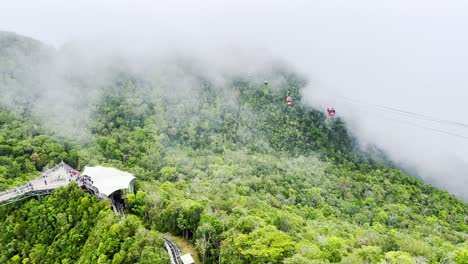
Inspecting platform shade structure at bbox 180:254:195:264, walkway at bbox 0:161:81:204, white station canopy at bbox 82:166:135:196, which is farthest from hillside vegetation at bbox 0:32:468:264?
white station canopy at bbox 82:166:135:196

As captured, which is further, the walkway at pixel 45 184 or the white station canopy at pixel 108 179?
the walkway at pixel 45 184

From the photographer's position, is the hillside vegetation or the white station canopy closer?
the hillside vegetation

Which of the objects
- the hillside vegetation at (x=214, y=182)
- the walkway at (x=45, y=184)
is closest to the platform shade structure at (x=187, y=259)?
the hillside vegetation at (x=214, y=182)

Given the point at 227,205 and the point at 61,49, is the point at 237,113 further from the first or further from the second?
the point at 227,205

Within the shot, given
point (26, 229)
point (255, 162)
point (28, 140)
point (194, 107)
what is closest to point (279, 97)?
point (194, 107)

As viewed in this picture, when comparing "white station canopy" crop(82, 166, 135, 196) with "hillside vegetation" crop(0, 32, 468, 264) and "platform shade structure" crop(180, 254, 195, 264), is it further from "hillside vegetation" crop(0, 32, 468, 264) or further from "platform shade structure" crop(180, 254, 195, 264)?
"platform shade structure" crop(180, 254, 195, 264)

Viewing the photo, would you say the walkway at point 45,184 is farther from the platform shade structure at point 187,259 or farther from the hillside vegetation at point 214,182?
the platform shade structure at point 187,259
